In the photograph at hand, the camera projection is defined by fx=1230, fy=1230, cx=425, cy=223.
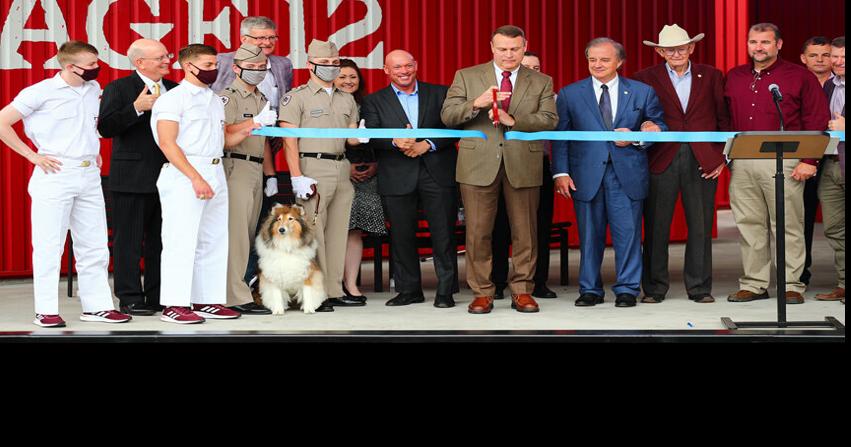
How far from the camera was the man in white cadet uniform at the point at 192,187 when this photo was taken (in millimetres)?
6113

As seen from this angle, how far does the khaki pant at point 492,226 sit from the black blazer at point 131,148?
1672 mm

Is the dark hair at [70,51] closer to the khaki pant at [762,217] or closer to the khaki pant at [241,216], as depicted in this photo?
the khaki pant at [241,216]

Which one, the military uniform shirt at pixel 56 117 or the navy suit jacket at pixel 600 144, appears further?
the navy suit jacket at pixel 600 144

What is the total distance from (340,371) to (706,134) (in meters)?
2.64

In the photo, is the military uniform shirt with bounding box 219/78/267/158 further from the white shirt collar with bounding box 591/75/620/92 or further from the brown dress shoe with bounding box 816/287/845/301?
the brown dress shoe with bounding box 816/287/845/301

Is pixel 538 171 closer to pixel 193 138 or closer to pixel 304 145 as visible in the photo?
pixel 304 145

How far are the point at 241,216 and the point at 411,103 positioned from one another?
3.80ft

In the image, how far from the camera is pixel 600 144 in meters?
6.88

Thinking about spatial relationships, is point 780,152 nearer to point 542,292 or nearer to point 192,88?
point 542,292

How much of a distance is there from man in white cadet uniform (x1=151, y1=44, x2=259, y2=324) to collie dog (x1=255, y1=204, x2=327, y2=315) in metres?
0.26

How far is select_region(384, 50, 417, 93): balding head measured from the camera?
6844mm

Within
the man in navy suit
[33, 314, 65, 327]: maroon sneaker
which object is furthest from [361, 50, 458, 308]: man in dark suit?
[33, 314, 65, 327]: maroon sneaker

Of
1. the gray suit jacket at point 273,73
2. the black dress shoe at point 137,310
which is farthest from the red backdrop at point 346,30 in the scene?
the black dress shoe at point 137,310

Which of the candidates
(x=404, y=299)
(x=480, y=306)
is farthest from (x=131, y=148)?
(x=480, y=306)
